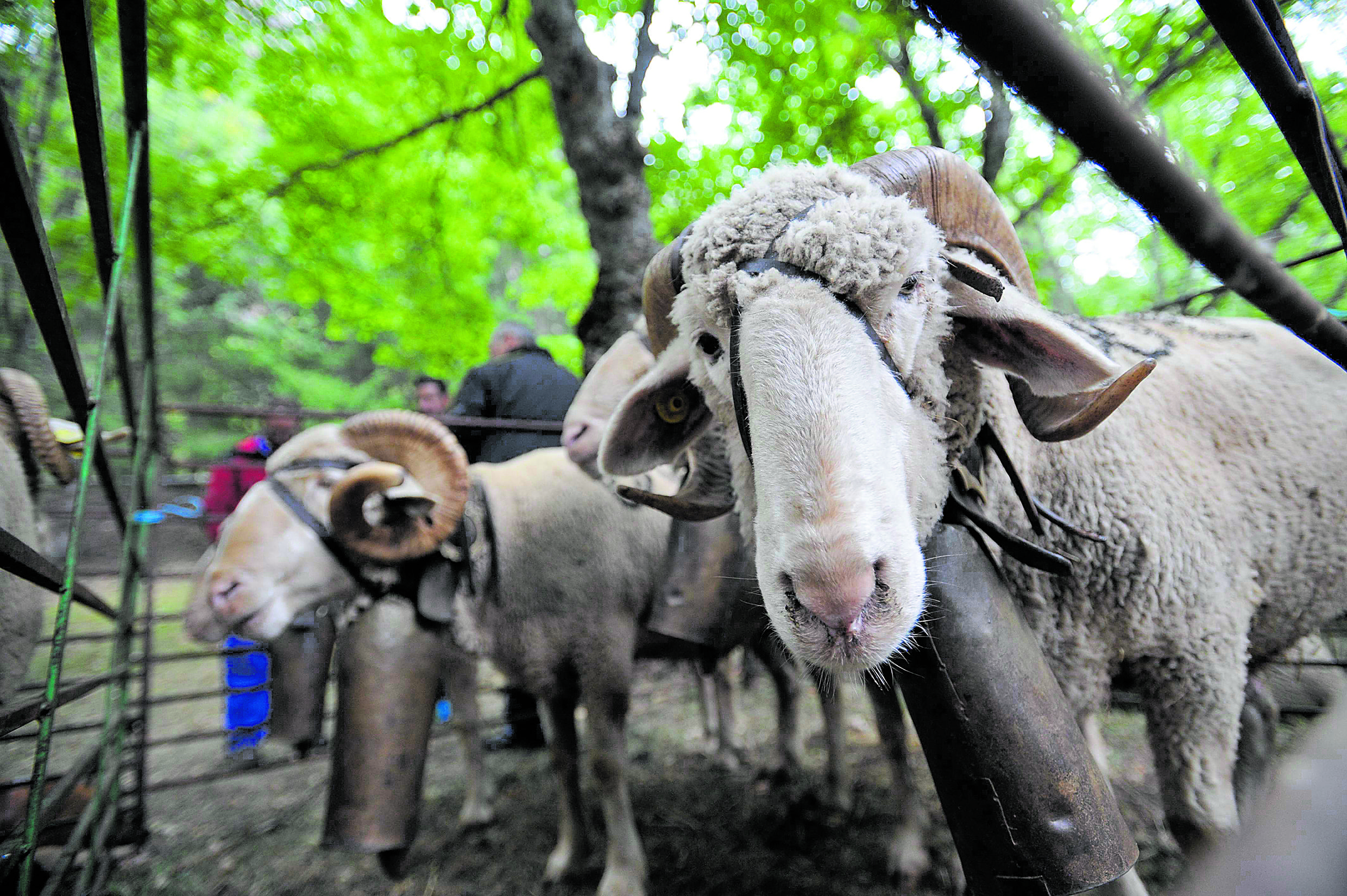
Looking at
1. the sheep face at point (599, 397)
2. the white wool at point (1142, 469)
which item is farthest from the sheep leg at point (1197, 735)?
the sheep face at point (599, 397)

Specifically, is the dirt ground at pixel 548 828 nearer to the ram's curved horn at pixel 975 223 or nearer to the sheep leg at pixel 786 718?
the sheep leg at pixel 786 718

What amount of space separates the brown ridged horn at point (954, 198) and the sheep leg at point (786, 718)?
2.91 meters

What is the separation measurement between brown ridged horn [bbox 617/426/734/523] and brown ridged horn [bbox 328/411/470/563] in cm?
109

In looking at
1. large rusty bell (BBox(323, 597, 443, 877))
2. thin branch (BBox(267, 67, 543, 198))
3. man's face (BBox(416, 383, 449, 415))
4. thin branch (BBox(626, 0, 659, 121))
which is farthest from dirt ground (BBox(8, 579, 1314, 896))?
thin branch (BBox(626, 0, 659, 121))

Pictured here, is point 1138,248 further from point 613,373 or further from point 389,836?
point 389,836

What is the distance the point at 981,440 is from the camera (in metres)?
1.47

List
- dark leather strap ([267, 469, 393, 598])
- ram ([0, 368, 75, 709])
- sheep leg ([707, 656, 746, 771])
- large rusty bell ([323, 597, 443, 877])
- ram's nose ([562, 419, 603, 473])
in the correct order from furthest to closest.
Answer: sheep leg ([707, 656, 746, 771]) < dark leather strap ([267, 469, 393, 598]) < ram's nose ([562, 419, 603, 473]) < large rusty bell ([323, 597, 443, 877]) < ram ([0, 368, 75, 709])

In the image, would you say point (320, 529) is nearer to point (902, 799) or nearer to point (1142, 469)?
point (902, 799)

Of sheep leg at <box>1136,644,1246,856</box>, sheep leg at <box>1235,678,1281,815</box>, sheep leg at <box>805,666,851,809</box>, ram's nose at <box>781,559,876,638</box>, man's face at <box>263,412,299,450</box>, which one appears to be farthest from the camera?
man's face at <box>263,412,299,450</box>

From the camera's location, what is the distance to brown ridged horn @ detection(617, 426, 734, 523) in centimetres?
185

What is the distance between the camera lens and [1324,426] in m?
1.88

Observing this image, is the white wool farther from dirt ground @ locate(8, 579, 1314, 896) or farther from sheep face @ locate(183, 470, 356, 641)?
sheep face @ locate(183, 470, 356, 641)

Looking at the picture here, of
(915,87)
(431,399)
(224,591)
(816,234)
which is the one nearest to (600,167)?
(431,399)

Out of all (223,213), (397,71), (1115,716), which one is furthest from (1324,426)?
(223,213)
